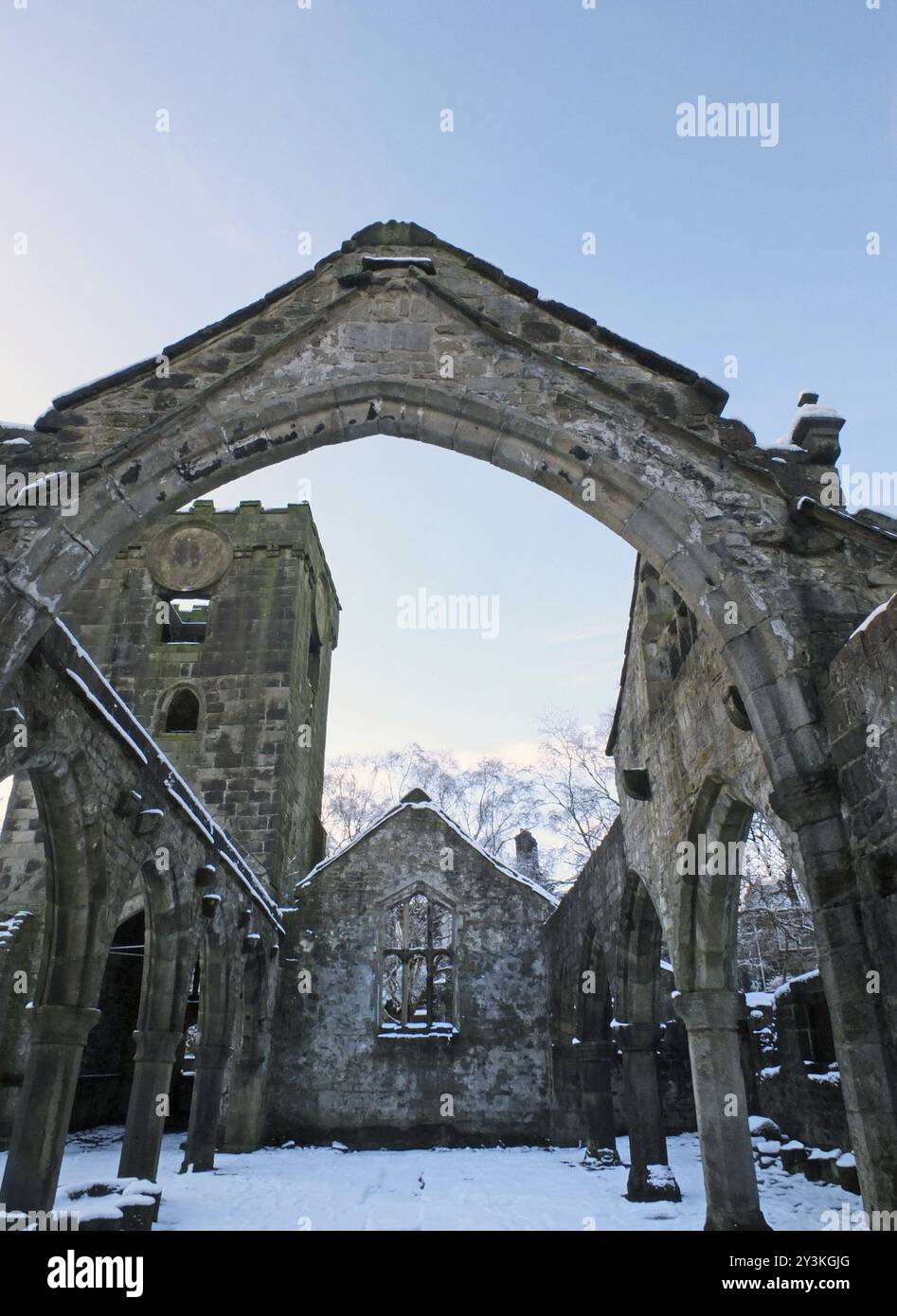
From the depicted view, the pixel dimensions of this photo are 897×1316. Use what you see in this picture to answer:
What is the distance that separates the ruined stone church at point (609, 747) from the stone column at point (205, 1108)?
4 cm

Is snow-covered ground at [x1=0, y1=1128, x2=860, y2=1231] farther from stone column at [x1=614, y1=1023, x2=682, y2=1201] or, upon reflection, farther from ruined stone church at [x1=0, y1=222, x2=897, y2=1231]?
ruined stone church at [x1=0, y1=222, x2=897, y2=1231]

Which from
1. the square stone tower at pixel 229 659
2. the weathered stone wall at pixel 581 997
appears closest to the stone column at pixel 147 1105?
the weathered stone wall at pixel 581 997

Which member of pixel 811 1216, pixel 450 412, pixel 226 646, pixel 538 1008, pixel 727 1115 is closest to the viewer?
pixel 450 412

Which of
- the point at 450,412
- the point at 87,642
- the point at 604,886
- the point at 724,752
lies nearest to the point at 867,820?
the point at 724,752

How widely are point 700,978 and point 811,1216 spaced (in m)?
2.50

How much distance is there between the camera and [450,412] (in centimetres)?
526

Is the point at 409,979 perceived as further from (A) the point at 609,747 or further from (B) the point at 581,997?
(A) the point at 609,747

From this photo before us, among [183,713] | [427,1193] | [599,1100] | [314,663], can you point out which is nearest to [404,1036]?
[599,1100]

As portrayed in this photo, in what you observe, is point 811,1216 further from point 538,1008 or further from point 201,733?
point 201,733

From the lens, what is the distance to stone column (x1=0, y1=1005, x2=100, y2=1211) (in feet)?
19.9

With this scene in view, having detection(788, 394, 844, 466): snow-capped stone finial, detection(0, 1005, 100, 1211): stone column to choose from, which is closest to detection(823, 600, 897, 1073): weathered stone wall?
detection(788, 394, 844, 466): snow-capped stone finial

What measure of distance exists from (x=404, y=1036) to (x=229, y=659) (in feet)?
25.0

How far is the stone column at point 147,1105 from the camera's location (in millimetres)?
7824
